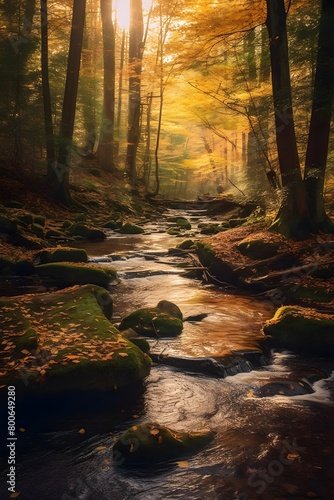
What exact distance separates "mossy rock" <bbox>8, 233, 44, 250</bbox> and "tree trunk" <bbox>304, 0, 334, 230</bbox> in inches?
264

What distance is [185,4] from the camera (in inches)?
475

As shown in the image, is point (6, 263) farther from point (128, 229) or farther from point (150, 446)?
point (128, 229)

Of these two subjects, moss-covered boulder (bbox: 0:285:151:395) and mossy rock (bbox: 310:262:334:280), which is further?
mossy rock (bbox: 310:262:334:280)

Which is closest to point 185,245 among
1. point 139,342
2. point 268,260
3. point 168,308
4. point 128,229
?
point 128,229

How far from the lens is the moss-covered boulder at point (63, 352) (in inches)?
176

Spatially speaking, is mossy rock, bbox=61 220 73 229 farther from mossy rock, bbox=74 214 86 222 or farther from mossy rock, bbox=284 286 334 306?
mossy rock, bbox=284 286 334 306

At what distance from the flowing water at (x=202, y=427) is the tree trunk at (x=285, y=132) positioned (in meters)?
3.95

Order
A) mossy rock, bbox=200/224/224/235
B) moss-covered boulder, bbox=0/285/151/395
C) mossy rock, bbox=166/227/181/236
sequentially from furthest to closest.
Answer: mossy rock, bbox=200/224/224/235 → mossy rock, bbox=166/227/181/236 → moss-covered boulder, bbox=0/285/151/395

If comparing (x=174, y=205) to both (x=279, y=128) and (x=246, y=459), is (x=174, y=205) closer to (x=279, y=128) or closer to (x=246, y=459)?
(x=279, y=128)

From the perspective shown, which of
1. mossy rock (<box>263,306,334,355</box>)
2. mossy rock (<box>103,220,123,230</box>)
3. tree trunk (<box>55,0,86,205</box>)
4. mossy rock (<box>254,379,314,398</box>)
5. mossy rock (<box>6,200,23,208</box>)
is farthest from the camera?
mossy rock (<box>103,220,123,230</box>)

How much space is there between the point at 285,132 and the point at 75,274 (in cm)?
539

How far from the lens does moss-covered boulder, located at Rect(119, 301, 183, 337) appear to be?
657 cm

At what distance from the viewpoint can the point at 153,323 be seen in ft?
22.0

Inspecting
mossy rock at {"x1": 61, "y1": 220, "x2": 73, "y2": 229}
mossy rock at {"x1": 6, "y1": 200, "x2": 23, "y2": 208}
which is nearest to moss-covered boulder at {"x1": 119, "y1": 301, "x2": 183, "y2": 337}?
mossy rock at {"x1": 61, "y1": 220, "x2": 73, "y2": 229}
